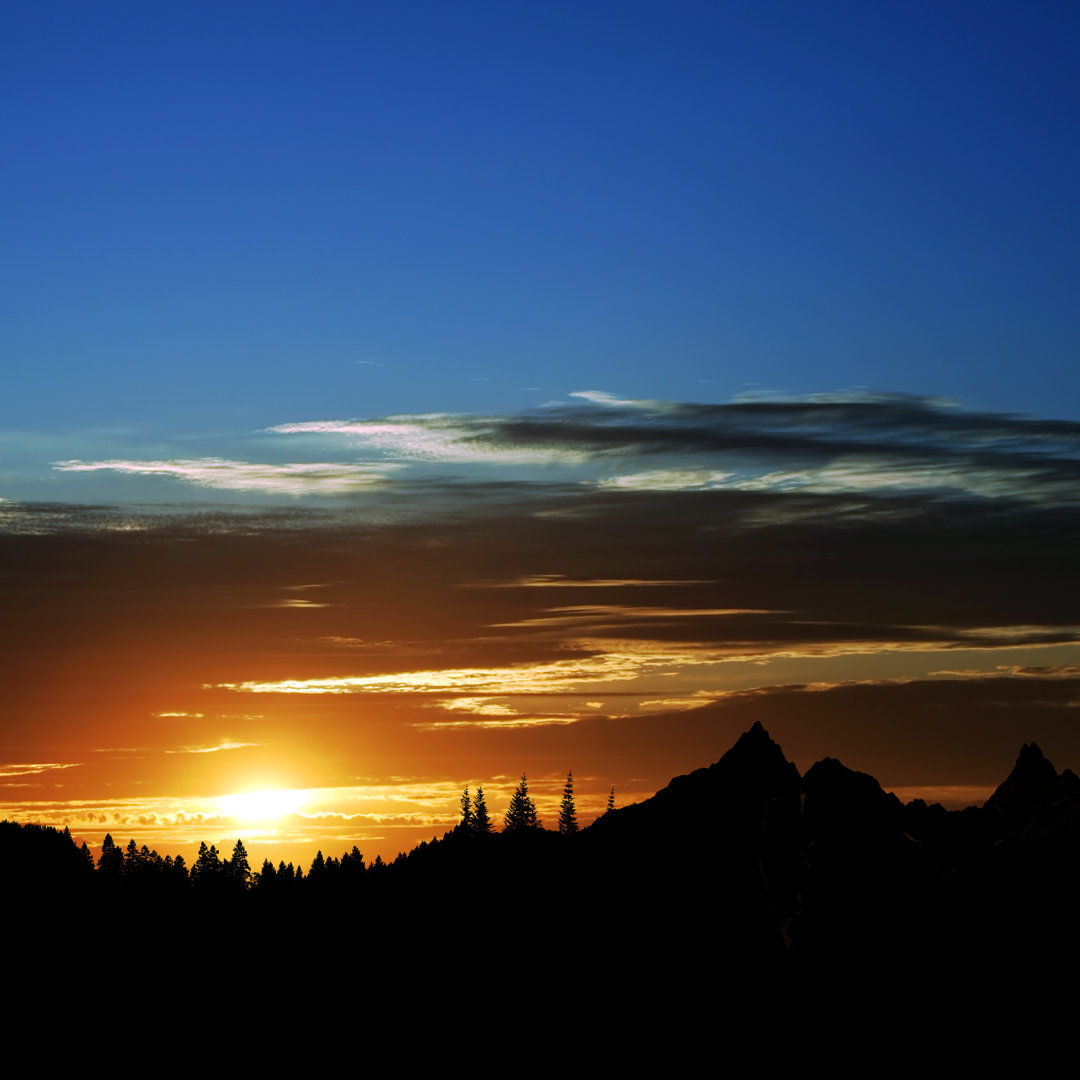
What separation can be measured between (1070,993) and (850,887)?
1376 inches

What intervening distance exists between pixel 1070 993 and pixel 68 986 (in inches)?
5400

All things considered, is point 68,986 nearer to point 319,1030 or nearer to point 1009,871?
point 319,1030

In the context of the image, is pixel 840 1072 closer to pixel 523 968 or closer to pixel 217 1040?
pixel 523 968

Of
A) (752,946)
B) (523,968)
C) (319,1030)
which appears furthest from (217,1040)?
(752,946)

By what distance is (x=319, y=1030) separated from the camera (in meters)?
166

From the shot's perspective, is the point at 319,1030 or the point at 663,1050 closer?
the point at 663,1050

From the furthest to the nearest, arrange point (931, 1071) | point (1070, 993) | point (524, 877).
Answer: point (524, 877) < point (1070, 993) < point (931, 1071)

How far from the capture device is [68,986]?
176250mm

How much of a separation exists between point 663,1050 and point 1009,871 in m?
75.5

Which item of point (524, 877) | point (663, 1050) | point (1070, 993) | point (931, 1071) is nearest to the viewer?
point (663, 1050)

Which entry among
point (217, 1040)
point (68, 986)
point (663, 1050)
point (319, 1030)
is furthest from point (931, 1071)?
point (68, 986)

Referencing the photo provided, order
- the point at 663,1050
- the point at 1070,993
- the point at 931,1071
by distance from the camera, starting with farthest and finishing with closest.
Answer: the point at 1070,993, the point at 931,1071, the point at 663,1050

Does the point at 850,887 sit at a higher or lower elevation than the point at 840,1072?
higher

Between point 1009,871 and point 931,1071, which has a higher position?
point 1009,871
